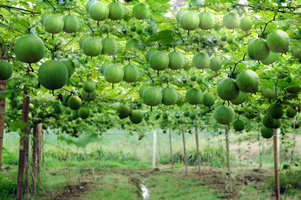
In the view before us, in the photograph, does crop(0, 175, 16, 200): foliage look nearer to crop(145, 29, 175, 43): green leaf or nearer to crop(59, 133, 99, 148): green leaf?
crop(145, 29, 175, 43): green leaf

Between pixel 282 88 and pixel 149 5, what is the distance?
1832 millimetres

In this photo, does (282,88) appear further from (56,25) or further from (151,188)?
(151,188)

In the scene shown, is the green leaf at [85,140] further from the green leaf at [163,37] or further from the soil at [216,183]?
the soil at [216,183]

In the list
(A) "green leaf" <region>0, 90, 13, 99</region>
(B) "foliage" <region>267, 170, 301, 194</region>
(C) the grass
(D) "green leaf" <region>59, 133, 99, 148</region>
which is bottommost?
(C) the grass

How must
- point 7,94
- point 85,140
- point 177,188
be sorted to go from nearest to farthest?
point 85,140
point 7,94
point 177,188

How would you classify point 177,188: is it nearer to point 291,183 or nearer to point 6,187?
point 291,183

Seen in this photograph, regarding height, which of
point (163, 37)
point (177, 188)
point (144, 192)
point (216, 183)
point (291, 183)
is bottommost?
point (144, 192)

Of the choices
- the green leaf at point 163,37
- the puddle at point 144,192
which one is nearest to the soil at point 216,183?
the puddle at point 144,192

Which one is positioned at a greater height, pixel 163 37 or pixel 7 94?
pixel 163 37

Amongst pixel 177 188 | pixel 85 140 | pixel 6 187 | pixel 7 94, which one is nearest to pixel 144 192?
pixel 177 188

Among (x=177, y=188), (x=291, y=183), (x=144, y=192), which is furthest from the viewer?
(x=144, y=192)

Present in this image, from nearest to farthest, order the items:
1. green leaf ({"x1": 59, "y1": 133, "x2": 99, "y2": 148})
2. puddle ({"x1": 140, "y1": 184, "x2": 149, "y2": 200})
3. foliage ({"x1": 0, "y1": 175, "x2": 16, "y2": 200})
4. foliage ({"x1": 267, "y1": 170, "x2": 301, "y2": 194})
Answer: green leaf ({"x1": 59, "y1": 133, "x2": 99, "y2": 148}) < foliage ({"x1": 0, "y1": 175, "x2": 16, "y2": 200}) < foliage ({"x1": 267, "y1": 170, "x2": 301, "y2": 194}) < puddle ({"x1": 140, "y1": 184, "x2": 149, "y2": 200})

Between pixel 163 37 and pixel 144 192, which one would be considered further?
pixel 144 192

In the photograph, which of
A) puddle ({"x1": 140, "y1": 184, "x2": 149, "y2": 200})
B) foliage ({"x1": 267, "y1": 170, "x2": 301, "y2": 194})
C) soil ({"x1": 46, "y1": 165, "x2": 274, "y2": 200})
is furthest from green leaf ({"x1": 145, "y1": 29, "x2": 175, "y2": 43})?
foliage ({"x1": 267, "y1": 170, "x2": 301, "y2": 194})
